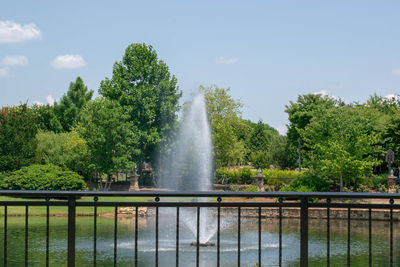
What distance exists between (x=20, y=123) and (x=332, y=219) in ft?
68.7

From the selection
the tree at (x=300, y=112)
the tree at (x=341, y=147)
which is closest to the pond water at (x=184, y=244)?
the tree at (x=341, y=147)

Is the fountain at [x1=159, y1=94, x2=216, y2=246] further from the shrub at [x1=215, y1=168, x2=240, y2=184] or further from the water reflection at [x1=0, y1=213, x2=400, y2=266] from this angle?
the water reflection at [x1=0, y1=213, x2=400, y2=266]

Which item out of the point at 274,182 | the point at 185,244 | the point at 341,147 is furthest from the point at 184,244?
the point at 274,182

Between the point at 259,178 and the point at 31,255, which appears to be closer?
the point at 31,255

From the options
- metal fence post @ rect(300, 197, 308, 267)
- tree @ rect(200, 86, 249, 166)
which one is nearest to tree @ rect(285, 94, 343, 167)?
tree @ rect(200, 86, 249, 166)

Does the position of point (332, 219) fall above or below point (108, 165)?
below

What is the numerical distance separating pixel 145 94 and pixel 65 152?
353 inches

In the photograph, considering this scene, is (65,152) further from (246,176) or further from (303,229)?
(303,229)

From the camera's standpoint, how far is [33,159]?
112 feet

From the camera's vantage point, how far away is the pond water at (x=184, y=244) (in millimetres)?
15250

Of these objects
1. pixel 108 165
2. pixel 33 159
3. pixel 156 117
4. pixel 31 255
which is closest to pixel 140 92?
pixel 156 117

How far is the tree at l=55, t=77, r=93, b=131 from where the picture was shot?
208 feet

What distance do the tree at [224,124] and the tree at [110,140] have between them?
10.1 metres

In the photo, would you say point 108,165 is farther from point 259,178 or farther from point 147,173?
point 259,178
